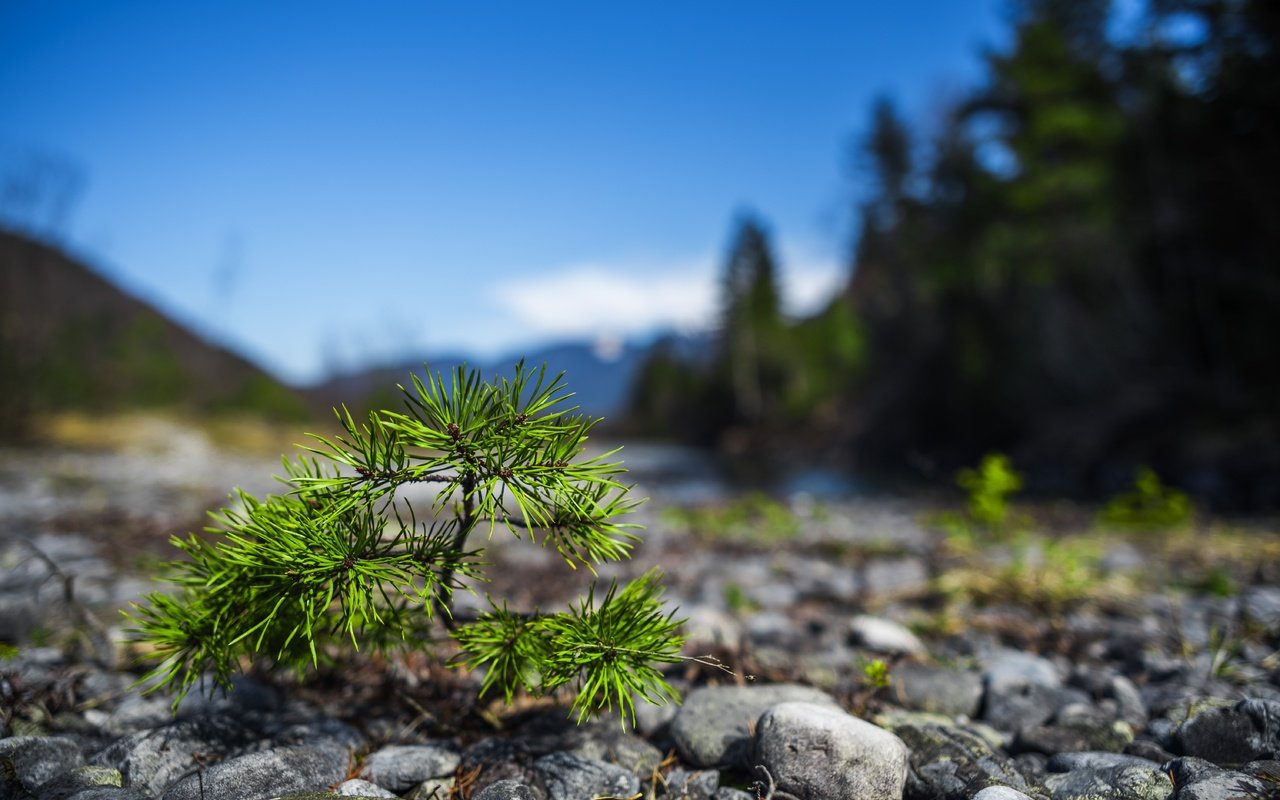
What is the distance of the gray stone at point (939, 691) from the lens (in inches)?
88.0

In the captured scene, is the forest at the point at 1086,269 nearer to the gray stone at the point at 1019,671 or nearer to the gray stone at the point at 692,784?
the gray stone at the point at 1019,671

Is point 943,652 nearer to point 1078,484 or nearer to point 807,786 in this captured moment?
point 807,786

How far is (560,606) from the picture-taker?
11.7ft

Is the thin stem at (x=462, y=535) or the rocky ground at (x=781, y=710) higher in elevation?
the thin stem at (x=462, y=535)

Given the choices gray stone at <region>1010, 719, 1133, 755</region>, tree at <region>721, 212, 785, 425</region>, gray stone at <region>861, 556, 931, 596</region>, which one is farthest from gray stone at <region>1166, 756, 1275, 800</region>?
tree at <region>721, 212, 785, 425</region>

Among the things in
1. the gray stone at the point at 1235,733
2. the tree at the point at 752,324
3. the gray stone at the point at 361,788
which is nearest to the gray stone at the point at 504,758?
the gray stone at the point at 361,788

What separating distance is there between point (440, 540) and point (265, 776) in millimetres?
697

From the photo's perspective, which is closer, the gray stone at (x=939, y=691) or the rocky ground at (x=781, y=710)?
the rocky ground at (x=781, y=710)

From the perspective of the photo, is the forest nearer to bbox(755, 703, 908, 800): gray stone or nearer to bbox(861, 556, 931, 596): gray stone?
bbox(861, 556, 931, 596): gray stone

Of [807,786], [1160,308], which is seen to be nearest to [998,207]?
[1160,308]

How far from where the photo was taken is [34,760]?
1574 millimetres

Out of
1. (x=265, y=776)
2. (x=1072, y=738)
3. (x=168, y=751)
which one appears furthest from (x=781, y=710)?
(x=168, y=751)

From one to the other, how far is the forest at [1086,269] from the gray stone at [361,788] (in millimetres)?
3578

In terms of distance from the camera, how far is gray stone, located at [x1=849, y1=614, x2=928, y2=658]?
2783 mm
